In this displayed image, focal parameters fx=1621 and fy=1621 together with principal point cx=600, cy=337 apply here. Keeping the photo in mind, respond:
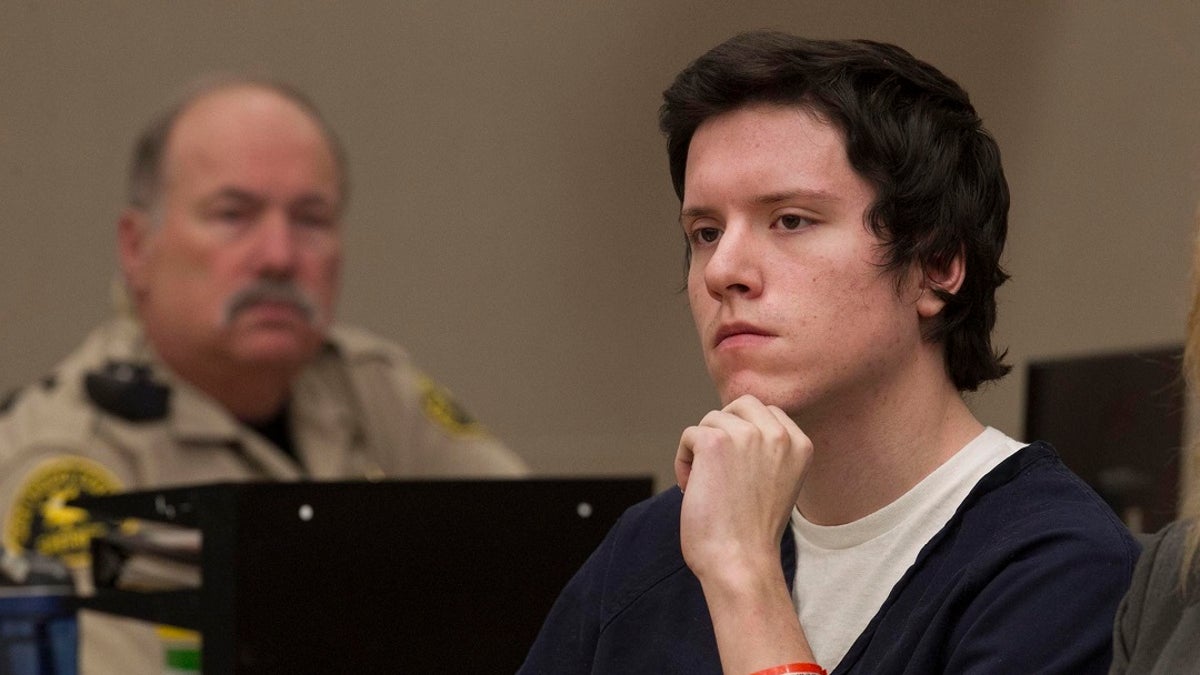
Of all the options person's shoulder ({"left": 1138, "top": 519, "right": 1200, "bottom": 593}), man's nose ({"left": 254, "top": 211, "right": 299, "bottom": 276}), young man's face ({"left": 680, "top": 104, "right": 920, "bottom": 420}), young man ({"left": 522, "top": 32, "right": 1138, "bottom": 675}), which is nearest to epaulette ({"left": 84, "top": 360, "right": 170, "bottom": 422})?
man's nose ({"left": 254, "top": 211, "right": 299, "bottom": 276})

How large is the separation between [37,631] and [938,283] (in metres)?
1.16

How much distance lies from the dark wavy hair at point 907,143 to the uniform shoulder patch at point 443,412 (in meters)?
2.01

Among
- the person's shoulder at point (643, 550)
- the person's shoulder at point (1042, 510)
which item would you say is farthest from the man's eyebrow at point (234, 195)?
the person's shoulder at point (1042, 510)

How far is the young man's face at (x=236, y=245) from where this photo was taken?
3.26 metres

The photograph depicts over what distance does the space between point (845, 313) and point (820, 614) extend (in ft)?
0.83

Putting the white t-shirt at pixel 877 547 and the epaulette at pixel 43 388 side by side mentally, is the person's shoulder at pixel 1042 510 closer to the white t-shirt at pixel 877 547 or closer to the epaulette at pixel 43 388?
the white t-shirt at pixel 877 547

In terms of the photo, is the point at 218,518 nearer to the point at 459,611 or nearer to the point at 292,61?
the point at 459,611

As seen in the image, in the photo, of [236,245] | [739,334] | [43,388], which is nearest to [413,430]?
[236,245]

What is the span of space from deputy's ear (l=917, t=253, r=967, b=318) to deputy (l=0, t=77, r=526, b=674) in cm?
191

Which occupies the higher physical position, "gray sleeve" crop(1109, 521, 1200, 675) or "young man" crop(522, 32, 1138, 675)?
"young man" crop(522, 32, 1138, 675)

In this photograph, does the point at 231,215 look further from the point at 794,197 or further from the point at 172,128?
the point at 794,197

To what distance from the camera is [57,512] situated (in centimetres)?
256

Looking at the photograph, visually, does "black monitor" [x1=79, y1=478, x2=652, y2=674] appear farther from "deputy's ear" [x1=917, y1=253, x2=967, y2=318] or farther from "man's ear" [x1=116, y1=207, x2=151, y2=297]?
"man's ear" [x1=116, y1=207, x2=151, y2=297]

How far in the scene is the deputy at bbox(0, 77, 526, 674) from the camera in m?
3.22
